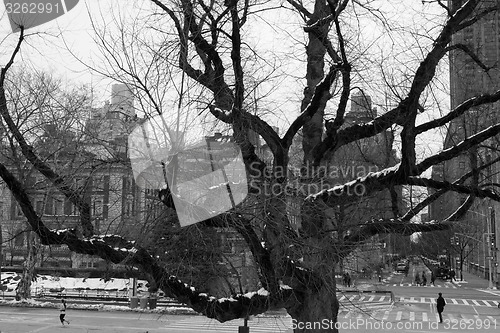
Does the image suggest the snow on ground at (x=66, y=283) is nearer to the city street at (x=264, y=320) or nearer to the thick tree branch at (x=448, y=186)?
the city street at (x=264, y=320)

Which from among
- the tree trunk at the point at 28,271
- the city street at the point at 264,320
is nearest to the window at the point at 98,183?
the city street at the point at 264,320

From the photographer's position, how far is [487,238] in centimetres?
5794

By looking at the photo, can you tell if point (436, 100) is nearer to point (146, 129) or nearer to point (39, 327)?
point (146, 129)

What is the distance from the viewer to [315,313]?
29.9 ft

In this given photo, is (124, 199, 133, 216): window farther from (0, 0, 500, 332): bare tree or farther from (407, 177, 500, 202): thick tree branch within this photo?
(407, 177, 500, 202): thick tree branch

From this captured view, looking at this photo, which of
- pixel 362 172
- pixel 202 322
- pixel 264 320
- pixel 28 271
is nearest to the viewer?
pixel 362 172

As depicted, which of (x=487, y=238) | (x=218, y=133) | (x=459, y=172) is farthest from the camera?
(x=487, y=238)

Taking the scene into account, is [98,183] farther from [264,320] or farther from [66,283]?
[66,283]

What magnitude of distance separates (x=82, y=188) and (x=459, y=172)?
9593mm

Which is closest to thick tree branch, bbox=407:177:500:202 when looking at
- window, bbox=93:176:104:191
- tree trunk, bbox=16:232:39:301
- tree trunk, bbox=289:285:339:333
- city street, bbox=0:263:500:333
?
tree trunk, bbox=289:285:339:333

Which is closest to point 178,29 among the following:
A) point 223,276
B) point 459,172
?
point 223,276

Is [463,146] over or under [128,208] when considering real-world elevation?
over

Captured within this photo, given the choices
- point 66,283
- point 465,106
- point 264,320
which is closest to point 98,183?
point 465,106

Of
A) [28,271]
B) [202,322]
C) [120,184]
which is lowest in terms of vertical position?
[202,322]
